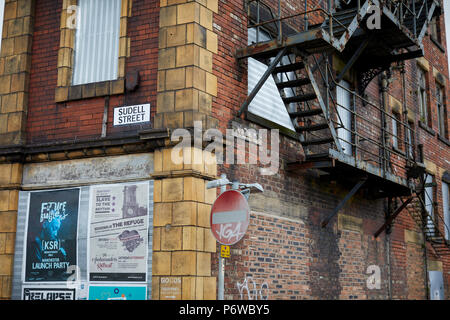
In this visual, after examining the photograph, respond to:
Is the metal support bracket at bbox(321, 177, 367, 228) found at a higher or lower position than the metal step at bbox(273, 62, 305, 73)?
lower

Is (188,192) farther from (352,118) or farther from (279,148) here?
(352,118)

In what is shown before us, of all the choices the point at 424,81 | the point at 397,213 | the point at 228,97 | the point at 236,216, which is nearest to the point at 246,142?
the point at 228,97

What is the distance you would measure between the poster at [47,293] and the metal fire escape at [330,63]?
4064 millimetres

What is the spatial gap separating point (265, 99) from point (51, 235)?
4.50 metres

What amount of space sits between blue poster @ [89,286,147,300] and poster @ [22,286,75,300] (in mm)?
405

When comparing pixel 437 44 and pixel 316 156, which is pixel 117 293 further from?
pixel 437 44

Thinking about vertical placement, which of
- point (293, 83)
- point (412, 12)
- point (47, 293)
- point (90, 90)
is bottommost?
point (47, 293)

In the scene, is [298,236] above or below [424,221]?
below

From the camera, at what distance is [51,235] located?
957 cm

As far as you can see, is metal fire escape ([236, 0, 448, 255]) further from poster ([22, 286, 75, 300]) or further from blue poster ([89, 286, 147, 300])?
poster ([22, 286, 75, 300])

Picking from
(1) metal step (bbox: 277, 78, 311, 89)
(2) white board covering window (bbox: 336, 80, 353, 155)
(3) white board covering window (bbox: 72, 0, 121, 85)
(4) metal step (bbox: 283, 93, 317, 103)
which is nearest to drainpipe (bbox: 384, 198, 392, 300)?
(2) white board covering window (bbox: 336, 80, 353, 155)

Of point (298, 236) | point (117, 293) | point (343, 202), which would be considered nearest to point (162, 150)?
point (117, 293)

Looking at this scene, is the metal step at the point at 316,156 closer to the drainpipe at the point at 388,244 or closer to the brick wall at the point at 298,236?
the brick wall at the point at 298,236

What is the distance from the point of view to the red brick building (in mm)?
8859
